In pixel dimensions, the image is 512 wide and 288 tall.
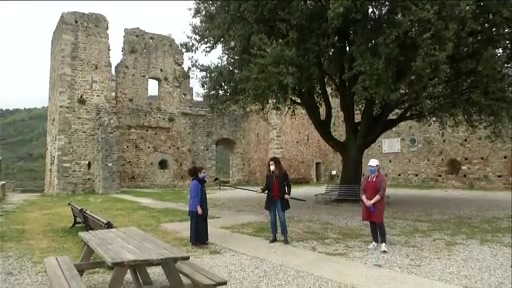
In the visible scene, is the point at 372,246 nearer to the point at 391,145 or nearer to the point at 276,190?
the point at 276,190

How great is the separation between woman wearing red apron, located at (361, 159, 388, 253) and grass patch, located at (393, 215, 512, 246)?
135 cm

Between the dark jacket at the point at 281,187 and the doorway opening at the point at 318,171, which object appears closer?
the dark jacket at the point at 281,187

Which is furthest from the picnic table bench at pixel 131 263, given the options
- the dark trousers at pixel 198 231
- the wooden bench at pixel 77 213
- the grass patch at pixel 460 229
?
the grass patch at pixel 460 229

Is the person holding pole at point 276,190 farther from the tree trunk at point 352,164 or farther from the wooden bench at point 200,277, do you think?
the tree trunk at point 352,164

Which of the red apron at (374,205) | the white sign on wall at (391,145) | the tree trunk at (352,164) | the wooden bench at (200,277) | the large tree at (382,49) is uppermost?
the large tree at (382,49)

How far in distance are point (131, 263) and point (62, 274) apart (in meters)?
0.98

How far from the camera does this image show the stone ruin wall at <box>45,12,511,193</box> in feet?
65.6

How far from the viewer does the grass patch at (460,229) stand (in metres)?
8.78

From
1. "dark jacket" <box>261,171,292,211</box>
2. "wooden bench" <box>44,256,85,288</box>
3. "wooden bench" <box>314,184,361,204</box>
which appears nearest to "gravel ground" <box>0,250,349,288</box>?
"wooden bench" <box>44,256,85,288</box>

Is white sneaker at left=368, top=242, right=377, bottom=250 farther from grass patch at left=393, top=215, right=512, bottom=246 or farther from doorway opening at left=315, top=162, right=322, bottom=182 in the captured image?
doorway opening at left=315, top=162, right=322, bottom=182

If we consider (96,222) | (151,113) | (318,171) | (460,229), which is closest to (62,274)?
(96,222)

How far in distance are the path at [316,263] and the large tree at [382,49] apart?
4290mm

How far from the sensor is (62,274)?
14.9 ft

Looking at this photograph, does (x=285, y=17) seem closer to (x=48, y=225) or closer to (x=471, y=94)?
(x=471, y=94)
